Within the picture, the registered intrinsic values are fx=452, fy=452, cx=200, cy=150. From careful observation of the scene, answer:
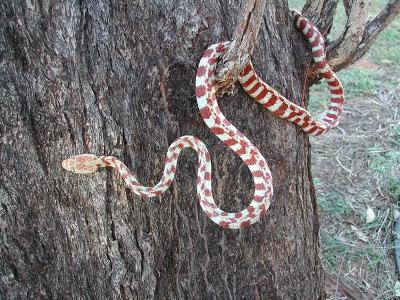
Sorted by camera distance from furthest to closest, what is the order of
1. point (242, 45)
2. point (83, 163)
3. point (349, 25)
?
point (349, 25) < point (83, 163) < point (242, 45)

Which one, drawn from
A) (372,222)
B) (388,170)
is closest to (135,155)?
(372,222)

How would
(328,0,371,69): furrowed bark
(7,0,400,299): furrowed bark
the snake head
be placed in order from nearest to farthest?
(7,0,400,299): furrowed bark, the snake head, (328,0,371,69): furrowed bark

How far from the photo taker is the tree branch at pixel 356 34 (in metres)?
2.09

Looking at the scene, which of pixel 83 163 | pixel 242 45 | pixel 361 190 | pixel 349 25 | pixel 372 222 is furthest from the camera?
pixel 361 190

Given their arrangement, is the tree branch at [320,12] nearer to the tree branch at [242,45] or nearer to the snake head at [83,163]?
the tree branch at [242,45]

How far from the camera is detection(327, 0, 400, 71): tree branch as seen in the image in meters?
2.09

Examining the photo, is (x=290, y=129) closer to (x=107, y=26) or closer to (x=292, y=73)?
(x=292, y=73)

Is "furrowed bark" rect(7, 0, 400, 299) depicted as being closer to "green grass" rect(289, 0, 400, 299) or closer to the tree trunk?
the tree trunk

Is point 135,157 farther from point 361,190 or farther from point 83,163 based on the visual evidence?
point 361,190

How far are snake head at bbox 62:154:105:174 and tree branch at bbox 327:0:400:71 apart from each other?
1.23 m

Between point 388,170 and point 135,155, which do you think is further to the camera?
point 388,170

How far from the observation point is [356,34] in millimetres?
2111

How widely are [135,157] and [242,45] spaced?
0.62 meters

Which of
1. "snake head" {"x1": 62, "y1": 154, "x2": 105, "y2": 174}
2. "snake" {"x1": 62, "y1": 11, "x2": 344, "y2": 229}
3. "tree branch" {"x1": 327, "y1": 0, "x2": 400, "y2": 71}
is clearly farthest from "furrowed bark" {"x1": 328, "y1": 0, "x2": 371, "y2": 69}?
"snake head" {"x1": 62, "y1": 154, "x2": 105, "y2": 174}
